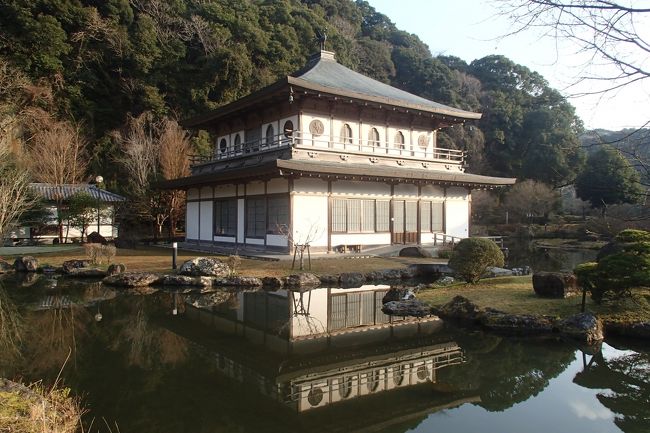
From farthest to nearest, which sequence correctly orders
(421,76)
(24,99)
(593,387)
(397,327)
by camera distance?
(421,76)
(24,99)
(397,327)
(593,387)

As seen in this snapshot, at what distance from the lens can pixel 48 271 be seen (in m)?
19.4

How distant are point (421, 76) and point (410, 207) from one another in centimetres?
4600

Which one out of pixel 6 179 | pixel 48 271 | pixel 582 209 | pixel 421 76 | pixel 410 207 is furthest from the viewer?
pixel 421 76

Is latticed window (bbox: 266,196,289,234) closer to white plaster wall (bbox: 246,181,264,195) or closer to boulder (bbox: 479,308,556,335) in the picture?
white plaster wall (bbox: 246,181,264,195)

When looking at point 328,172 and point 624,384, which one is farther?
point 328,172

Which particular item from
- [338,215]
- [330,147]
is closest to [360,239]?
[338,215]

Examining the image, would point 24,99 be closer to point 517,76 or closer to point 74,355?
point 74,355

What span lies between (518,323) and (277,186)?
1334 centimetres

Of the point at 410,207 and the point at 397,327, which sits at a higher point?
the point at 410,207

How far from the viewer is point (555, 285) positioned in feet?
38.9

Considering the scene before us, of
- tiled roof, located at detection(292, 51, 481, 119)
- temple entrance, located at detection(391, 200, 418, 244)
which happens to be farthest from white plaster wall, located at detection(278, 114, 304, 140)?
temple entrance, located at detection(391, 200, 418, 244)

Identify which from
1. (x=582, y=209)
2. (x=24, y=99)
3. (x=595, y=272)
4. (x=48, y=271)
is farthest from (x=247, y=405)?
(x=582, y=209)

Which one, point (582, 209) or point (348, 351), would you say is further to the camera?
point (582, 209)

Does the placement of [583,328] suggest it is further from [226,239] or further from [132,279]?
[226,239]
